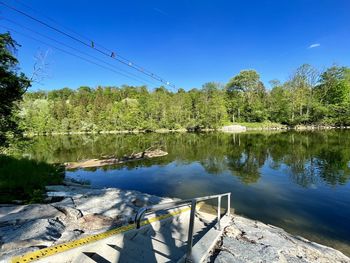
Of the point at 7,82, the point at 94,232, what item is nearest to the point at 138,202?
the point at 94,232

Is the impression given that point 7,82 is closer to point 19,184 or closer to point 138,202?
point 19,184

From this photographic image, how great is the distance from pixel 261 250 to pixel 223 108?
61075 millimetres

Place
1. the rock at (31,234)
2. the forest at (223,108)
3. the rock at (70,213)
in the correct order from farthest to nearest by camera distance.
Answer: the forest at (223,108) < the rock at (70,213) < the rock at (31,234)

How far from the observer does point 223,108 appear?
6369 centimetres

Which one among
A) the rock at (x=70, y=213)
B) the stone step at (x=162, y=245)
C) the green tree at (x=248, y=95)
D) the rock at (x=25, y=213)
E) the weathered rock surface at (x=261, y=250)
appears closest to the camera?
the stone step at (x=162, y=245)

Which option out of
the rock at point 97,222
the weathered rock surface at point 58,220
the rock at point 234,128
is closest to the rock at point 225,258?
the weathered rock surface at point 58,220

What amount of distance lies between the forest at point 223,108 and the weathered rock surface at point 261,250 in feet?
191

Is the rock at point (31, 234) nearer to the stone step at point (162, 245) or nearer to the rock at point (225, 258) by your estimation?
the stone step at point (162, 245)

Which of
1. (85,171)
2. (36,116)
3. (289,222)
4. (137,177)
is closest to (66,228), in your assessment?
(289,222)

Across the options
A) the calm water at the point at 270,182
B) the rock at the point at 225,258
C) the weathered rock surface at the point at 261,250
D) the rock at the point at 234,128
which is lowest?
the calm water at the point at 270,182

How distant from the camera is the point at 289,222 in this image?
8297 mm

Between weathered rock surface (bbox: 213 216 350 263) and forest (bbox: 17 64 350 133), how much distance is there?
58.1 metres

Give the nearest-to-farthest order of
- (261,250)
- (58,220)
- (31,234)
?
(31,234) → (261,250) → (58,220)

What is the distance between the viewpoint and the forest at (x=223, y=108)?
185 ft
